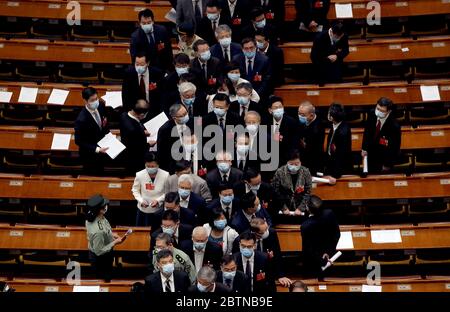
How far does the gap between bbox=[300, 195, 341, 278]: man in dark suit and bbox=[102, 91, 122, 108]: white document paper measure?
299 cm

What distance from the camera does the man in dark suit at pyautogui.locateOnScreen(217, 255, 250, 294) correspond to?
11336 mm

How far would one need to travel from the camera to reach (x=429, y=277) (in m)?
12.5

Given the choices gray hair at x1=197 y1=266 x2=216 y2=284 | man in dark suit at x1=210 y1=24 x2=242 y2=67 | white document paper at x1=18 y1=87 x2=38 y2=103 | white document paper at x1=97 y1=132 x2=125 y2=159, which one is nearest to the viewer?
gray hair at x1=197 y1=266 x2=216 y2=284

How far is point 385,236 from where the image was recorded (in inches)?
505

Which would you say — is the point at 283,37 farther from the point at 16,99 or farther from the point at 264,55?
the point at 16,99

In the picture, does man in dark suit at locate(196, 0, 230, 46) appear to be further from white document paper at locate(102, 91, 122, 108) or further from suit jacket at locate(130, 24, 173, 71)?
white document paper at locate(102, 91, 122, 108)

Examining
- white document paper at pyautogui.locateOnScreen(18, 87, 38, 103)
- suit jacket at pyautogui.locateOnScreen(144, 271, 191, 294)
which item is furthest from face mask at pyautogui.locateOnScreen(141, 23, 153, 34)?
suit jacket at pyautogui.locateOnScreen(144, 271, 191, 294)

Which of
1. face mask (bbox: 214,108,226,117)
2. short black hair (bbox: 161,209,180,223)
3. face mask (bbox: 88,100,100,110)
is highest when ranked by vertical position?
face mask (bbox: 88,100,100,110)

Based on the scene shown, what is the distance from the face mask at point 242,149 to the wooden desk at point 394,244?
0.83 metres

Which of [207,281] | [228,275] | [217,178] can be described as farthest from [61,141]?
[207,281]

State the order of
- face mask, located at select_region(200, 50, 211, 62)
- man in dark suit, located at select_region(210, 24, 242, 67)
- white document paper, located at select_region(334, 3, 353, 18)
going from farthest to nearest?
white document paper, located at select_region(334, 3, 353, 18) < man in dark suit, located at select_region(210, 24, 242, 67) < face mask, located at select_region(200, 50, 211, 62)

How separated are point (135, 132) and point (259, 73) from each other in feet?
5.03

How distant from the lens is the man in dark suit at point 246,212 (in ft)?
39.2

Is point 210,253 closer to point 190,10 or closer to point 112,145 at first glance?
point 112,145
